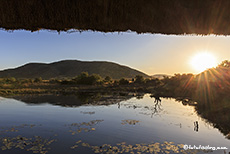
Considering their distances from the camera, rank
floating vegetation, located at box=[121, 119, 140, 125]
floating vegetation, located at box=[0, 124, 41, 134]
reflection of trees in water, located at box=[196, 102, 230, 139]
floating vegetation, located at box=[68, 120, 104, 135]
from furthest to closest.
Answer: floating vegetation, located at box=[121, 119, 140, 125] < reflection of trees in water, located at box=[196, 102, 230, 139] < floating vegetation, located at box=[68, 120, 104, 135] < floating vegetation, located at box=[0, 124, 41, 134]

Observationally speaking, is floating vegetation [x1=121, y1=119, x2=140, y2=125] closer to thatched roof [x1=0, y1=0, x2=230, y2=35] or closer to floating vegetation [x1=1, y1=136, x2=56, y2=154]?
floating vegetation [x1=1, y1=136, x2=56, y2=154]

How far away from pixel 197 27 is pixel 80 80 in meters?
40.2

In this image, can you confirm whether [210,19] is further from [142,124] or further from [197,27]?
[142,124]

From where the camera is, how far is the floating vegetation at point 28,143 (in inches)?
272

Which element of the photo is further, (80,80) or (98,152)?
(80,80)

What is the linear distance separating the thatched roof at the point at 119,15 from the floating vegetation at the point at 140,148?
514cm

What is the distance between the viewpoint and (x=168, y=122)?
38.7 feet

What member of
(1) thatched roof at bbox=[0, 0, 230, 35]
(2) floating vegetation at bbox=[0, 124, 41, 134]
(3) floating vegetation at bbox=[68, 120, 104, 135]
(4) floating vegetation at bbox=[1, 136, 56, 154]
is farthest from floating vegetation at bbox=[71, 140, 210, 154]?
(1) thatched roof at bbox=[0, 0, 230, 35]

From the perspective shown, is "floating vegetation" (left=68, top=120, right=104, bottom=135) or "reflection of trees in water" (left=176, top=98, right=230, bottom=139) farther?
"reflection of trees in water" (left=176, top=98, right=230, bottom=139)

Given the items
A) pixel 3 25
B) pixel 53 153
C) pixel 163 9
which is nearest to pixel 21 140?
pixel 53 153

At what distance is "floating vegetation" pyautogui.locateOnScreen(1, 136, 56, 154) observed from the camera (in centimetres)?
692

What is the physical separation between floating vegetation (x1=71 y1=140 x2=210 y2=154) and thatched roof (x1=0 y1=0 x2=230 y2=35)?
16.9ft

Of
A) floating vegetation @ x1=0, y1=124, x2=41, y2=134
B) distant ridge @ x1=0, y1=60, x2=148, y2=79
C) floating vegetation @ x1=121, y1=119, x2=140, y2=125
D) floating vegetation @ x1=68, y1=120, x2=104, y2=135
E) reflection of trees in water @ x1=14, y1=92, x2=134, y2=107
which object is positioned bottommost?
floating vegetation @ x1=121, y1=119, x2=140, y2=125

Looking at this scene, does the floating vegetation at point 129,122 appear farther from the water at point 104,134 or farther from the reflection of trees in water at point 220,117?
the reflection of trees in water at point 220,117
